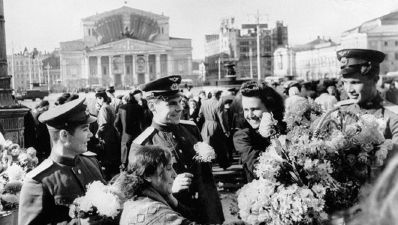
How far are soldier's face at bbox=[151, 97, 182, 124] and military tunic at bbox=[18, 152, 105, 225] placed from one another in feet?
3.00

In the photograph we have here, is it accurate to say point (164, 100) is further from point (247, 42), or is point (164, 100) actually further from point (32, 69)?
point (247, 42)

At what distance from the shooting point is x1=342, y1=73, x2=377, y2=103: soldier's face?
357cm

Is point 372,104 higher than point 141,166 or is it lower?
higher

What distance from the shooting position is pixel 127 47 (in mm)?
83812

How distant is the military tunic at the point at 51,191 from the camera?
9.05 feet

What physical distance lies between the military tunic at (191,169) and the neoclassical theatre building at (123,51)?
78.4 meters

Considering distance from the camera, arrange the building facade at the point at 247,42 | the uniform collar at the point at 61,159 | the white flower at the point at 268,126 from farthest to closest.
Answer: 1. the building facade at the point at 247,42
2. the white flower at the point at 268,126
3. the uniform collar at the point at 61,159

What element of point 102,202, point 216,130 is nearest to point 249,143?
point 102,202

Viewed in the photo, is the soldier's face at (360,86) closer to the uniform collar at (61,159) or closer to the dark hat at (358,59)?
Answer: the dark hat at (358,59)

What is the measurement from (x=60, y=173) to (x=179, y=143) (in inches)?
42.8

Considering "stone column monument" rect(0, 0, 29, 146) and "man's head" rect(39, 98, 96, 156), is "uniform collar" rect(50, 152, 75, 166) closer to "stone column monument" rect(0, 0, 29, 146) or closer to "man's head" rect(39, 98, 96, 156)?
"man's head" rect(39, 98, 96, 156)

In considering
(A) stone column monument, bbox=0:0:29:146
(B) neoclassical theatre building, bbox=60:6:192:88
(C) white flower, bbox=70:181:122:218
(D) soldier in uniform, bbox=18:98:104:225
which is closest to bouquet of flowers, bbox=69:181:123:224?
(C) white flower, bbox=70:181:122:218

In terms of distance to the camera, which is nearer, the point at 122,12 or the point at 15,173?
the point at 15,173

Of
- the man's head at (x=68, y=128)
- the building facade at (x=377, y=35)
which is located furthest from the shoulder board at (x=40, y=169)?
the building facade at (x=377, y=35)
